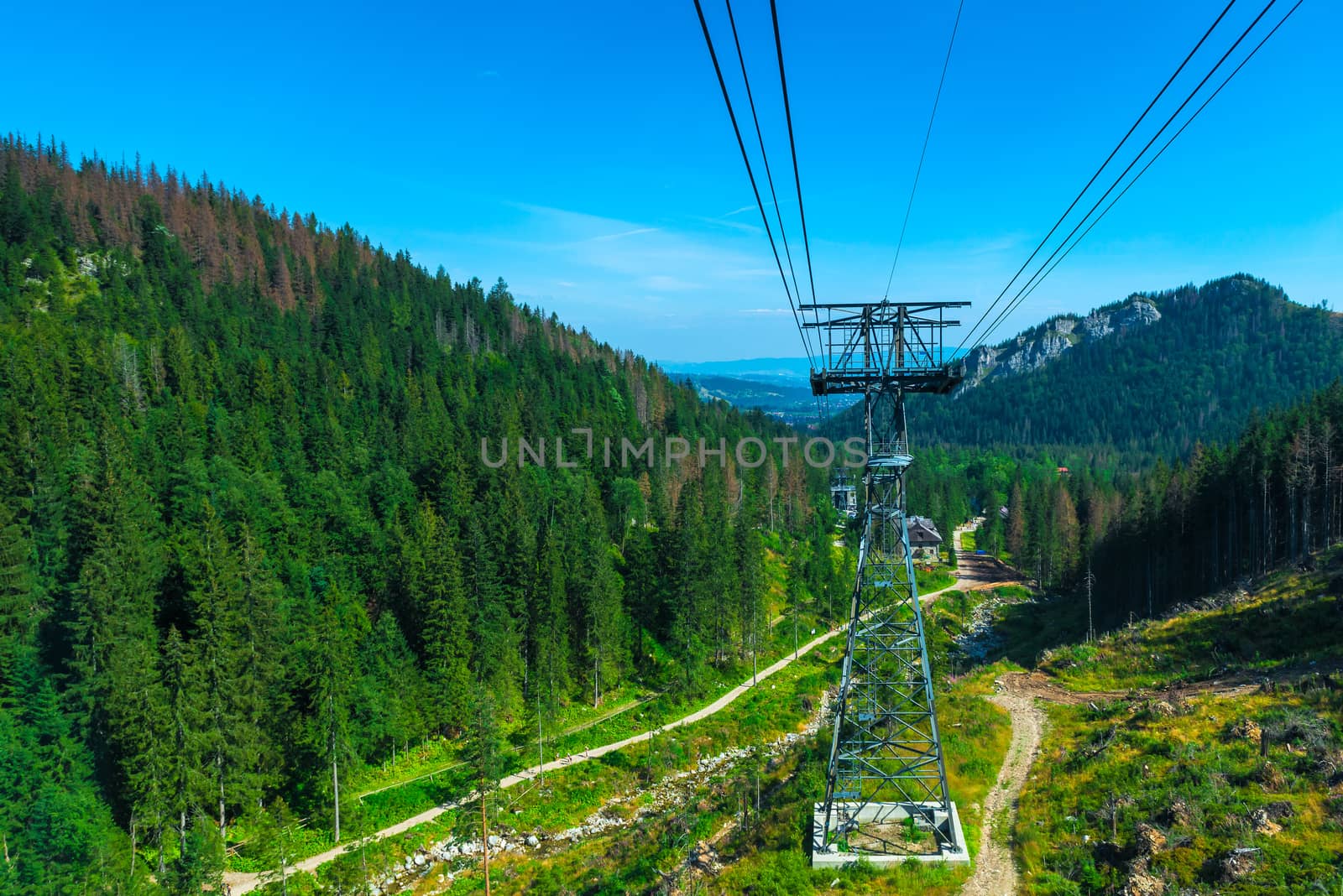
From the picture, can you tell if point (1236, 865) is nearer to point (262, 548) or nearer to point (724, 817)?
point (724, 817)

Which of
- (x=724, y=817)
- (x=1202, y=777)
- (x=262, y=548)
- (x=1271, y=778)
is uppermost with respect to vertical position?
(x=262, y=548)

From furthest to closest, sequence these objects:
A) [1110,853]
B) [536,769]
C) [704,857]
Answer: [536,769], [704,857], [1110,853]


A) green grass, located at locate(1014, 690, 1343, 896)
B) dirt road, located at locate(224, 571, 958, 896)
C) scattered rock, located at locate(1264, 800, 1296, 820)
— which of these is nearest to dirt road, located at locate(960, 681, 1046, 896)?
green grass, located at locate(1014, 690, 1343, 896)

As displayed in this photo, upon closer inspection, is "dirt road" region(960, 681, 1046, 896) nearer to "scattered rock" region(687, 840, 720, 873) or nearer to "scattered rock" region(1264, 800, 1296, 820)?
"scattered rock" region(1264, 800, 1296, 820)

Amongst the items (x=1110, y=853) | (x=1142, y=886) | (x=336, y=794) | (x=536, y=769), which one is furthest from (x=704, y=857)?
(x=536, y=769)

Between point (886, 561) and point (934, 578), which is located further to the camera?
point (934, 578)

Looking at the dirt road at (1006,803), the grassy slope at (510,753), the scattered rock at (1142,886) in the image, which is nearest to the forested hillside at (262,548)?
the grassy slope at (510,753)

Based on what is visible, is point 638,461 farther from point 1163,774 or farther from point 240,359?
point 1163,774
